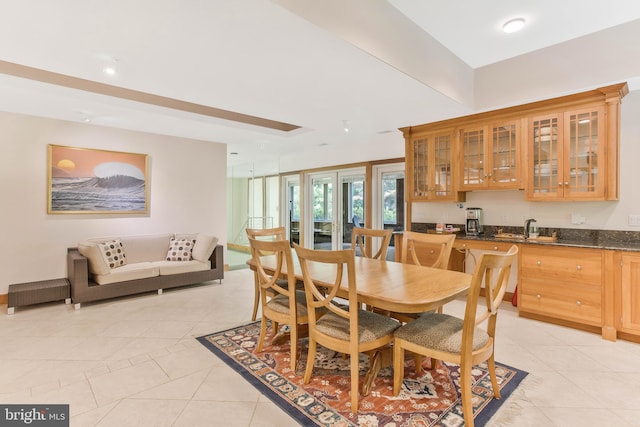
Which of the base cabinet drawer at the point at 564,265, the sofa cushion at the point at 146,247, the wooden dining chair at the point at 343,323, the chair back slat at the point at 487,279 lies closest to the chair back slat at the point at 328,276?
the wooden dining chair at the point at 343,323

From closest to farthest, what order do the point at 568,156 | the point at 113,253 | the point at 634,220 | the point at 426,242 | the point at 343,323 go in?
the point at 343,323 < the point at 426,242 < the point at 634,220 < the point at 568,156 < the point at 113,253

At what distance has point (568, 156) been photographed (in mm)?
3434

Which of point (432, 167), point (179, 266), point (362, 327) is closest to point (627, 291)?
point (432, 167)

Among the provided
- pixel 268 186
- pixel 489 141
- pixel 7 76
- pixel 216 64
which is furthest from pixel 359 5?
pixel 268 186

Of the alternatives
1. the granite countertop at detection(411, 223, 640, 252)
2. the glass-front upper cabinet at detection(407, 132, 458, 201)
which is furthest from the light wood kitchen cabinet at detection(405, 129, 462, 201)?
the granite countertop at detection(411, 223, 640, 252)

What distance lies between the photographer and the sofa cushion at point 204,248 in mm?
4927

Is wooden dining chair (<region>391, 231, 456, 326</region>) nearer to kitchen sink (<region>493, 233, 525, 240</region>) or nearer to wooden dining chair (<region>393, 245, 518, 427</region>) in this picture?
wooden dining chair (<region>393, 245, 518, 427</region>)

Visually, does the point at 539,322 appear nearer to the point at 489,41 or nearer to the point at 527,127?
the point at 527,127

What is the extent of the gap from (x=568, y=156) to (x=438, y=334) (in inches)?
110

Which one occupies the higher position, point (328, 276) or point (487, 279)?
point (487, 279)

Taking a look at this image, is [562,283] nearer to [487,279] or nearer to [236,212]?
[487,279]

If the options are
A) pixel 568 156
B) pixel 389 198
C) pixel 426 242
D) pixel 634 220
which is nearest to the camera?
pixel 426 242

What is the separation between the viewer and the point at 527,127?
368 centimetres

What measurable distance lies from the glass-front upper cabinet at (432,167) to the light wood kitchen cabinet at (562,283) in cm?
127
